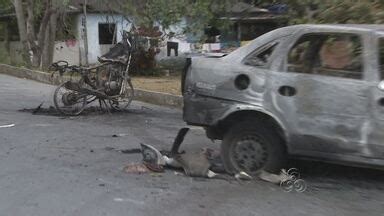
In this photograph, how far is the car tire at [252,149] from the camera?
6.92 meters

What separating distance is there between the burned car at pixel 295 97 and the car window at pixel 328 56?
0.01 meters

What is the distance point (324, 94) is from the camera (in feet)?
21.6

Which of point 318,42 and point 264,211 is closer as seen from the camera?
point 264,211

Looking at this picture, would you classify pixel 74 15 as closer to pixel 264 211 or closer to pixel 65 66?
pixel 65 66

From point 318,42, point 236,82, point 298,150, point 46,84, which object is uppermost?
point 318,42

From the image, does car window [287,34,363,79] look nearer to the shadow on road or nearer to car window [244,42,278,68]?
car window [244,42,278,68]

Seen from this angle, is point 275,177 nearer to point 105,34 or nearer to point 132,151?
point 132,151

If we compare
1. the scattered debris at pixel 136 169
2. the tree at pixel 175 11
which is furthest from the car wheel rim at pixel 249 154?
the tree at pixel 175 11

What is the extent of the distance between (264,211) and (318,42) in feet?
7.24

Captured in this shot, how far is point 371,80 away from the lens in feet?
21.2

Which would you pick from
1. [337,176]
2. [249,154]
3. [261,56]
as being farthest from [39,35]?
[337,176]

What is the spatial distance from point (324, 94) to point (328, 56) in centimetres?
58

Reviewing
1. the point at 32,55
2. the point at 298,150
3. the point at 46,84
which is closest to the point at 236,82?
the point at 298,150

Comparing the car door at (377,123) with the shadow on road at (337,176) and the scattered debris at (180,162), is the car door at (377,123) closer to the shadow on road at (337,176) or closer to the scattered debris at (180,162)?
the shadow on road at (337,176)
